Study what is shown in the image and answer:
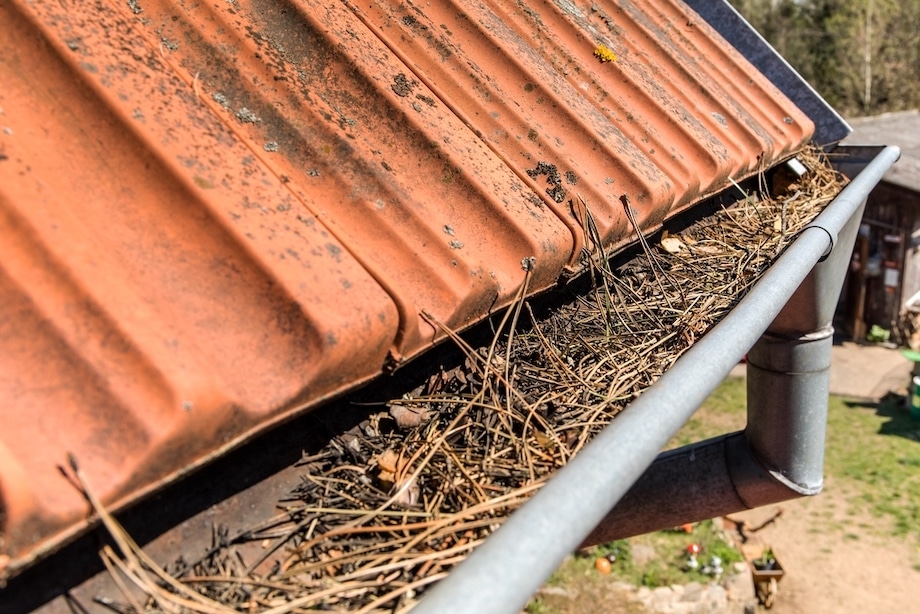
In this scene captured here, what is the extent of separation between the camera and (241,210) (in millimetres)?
1208

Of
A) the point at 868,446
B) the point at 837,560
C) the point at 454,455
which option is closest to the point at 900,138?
the point at 868,446

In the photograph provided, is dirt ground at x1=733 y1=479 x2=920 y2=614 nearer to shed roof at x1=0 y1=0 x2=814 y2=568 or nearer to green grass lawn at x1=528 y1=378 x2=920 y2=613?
green grass lawn at x1=528 y1=378 x2=920 y2=613

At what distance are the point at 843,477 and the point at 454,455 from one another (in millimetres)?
9269

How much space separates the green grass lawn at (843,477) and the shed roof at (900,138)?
3.91 m

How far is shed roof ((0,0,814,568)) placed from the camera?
0.95 m

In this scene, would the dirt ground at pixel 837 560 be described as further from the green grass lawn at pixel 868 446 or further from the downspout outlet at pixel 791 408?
the downspout outlet at pixel 791 408

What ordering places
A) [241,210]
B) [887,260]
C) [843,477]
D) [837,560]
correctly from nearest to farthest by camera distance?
[241,210], [837,560], [843,477], [887,260]

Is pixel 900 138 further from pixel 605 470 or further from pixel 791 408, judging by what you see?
pixel 605 470

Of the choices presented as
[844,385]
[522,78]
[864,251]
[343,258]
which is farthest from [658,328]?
[864,251]

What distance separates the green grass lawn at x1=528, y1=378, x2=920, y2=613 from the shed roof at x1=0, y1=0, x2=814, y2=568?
230 inches

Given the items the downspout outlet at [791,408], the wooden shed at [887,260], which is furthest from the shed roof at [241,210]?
the wooden shed at [887,260]

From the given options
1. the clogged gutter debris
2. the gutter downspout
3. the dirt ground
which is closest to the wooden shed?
the dirt ground

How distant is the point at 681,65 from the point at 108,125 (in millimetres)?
2436

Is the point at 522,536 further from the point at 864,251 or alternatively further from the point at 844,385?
the point at 864,251
